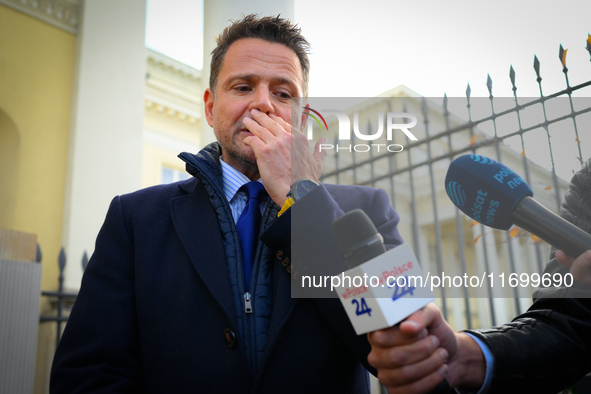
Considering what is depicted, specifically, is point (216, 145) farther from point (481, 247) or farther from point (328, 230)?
point (481, 247)

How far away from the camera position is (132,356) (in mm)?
1699

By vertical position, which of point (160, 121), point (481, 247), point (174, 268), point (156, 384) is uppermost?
point (160, 121)

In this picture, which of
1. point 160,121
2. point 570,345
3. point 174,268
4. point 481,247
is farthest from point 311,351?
point 160,121

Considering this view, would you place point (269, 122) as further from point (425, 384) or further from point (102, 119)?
point (102, 119)

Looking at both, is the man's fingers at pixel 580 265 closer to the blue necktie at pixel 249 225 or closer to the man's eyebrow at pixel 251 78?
the blue necktie at pixel 249 225

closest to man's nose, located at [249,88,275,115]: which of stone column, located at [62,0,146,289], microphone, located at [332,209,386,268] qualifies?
microphone, located at [332,209,386,268]

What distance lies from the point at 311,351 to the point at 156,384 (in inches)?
21.6

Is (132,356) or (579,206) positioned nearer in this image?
(579,206)

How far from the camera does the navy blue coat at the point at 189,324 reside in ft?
5.12

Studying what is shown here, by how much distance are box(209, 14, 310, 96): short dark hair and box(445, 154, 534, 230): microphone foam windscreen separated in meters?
1.15

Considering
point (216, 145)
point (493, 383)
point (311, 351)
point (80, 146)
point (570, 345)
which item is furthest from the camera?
point (80, 146)

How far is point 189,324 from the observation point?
5.52 ft

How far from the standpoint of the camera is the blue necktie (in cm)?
181

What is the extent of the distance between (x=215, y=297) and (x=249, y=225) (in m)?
0.34
